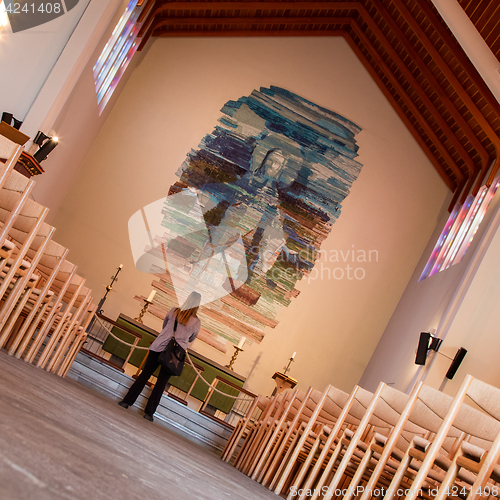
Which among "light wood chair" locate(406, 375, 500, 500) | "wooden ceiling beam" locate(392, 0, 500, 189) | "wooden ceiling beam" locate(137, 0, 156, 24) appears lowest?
"light wood chair" locate(406, 375, 500, 500)

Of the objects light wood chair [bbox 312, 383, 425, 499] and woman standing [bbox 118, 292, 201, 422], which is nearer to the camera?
light wood chair [bbox 312, 383, 425, 499]

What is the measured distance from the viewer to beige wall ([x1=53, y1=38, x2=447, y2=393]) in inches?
377

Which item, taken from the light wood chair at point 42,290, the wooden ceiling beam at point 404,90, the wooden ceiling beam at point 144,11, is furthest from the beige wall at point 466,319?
the wooden ceiling beam at point 144,11

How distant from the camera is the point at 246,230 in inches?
387

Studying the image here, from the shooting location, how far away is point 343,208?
33.2 ft

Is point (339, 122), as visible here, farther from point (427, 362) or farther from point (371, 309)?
point (427, 362)

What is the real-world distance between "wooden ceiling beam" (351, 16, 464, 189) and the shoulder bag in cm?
665

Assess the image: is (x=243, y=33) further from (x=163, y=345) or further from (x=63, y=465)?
(x=63, y=465)

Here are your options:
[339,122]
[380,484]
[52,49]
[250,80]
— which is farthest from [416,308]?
[52,49]

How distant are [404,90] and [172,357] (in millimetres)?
7426

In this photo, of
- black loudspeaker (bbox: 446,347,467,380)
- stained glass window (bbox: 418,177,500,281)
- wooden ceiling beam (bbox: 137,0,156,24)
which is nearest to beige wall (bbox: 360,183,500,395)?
black loudspeaker (bbox: 446,347,467,380)

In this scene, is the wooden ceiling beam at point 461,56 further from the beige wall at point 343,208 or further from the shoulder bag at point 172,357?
the shoulder bag at point 172,357

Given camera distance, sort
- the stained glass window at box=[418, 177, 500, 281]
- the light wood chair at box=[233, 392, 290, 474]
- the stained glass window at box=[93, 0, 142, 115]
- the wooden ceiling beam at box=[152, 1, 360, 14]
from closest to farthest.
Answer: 1. the light wood chair at box=[233, 392, 290, 474]
2. the stained glass window at box=[93, 0, 142, 115]
3. the stained glass window at box=[418, 177, 500, 281]
4. the wooden ceiling beam at box=[152, 1, 360, 14]

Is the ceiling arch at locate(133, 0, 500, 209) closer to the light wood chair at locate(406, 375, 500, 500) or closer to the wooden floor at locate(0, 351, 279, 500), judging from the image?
the light wood chair at locate(406, 375, 500, 500)
